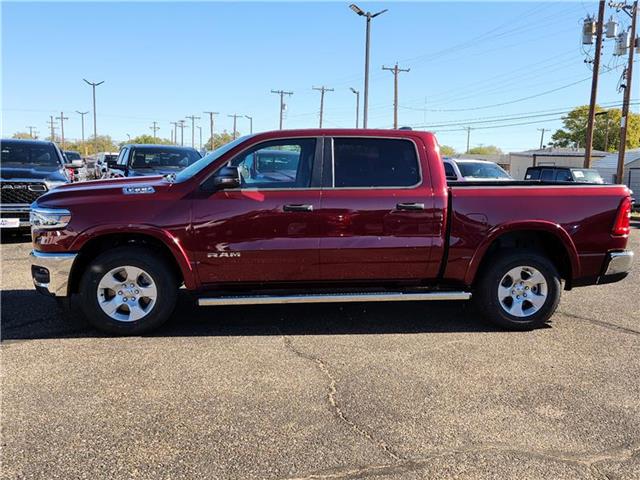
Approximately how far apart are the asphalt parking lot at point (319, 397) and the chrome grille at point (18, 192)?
4.57 meters

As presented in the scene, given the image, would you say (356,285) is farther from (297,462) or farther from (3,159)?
(3,159)

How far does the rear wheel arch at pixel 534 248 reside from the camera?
5.14 metres

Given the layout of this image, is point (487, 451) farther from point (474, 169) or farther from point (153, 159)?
point (474, 169)

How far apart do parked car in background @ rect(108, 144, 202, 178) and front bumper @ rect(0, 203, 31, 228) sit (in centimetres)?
230

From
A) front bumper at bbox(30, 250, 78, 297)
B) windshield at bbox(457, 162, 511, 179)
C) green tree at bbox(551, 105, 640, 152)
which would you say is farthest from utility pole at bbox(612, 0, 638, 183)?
green tree at bbox(551, 105, 640, 152)

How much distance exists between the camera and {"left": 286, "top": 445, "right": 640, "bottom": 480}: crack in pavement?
9.28 feet

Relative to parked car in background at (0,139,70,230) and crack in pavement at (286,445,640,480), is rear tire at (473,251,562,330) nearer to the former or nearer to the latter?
crack in pavement at (286,445,640,480)

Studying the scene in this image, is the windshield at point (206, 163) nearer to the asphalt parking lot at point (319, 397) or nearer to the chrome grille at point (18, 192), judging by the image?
the asphalt parking lot at point (319, 397)

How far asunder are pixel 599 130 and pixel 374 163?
97115mm

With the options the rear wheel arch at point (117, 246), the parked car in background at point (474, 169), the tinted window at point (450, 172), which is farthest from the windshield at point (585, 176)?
the rear wheel arch at point (117, 246)

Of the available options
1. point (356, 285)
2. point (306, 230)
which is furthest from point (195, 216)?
point (356, 285)

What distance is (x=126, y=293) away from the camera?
15.9 ft

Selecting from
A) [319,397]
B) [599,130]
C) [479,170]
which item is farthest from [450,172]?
[599,130]

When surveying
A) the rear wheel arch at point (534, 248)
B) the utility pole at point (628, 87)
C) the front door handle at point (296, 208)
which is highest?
the utility pole at point (628, 87)
